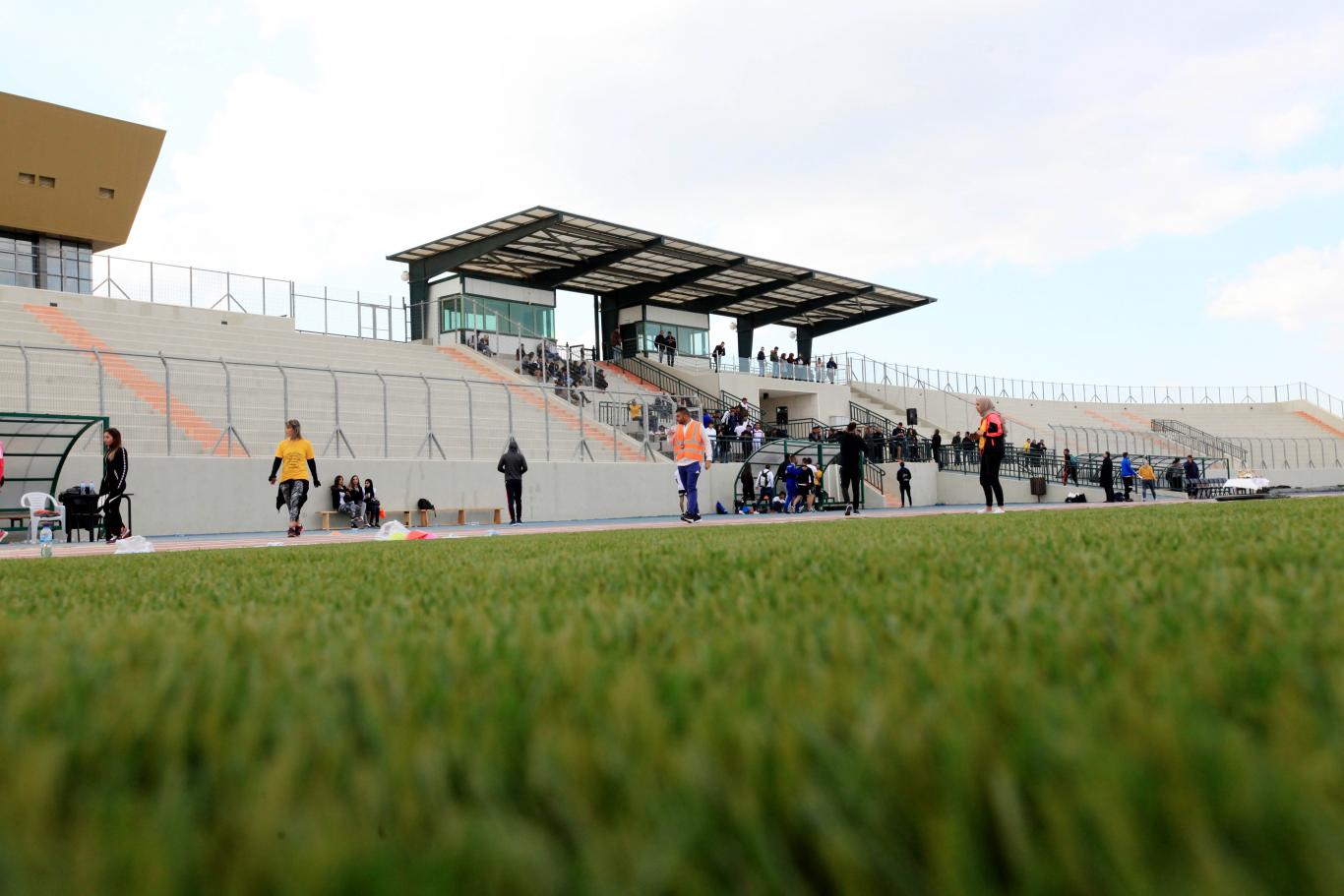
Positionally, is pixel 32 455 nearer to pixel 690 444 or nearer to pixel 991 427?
pixel 690 444

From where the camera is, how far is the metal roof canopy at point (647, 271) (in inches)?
1478

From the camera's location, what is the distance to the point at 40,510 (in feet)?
48.9

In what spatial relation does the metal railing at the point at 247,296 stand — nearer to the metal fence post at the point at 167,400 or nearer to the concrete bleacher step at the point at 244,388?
the concrete bleacher step at the point at 244,388

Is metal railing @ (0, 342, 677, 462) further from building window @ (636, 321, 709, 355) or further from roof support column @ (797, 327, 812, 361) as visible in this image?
roof support column @ (797, 327, 812, 361)

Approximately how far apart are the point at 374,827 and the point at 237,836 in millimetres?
133

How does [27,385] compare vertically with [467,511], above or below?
above

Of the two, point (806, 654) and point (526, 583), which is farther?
point (526, 583)

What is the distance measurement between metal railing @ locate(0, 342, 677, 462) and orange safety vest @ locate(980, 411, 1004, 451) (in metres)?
12.4

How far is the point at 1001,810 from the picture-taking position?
2.91 feet

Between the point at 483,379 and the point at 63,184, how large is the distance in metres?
17.4

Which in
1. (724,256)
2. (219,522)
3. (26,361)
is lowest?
(219,522)

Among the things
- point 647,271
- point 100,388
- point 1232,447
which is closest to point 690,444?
point 100,388

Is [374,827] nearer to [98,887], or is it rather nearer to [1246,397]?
[98,887]

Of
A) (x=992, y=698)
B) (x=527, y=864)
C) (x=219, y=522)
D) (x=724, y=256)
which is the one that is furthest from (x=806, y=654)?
(x=724, y=256)
